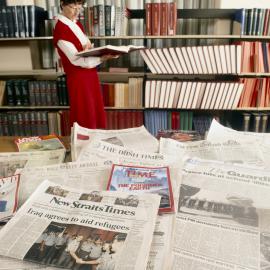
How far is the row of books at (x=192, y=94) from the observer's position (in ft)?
6.95

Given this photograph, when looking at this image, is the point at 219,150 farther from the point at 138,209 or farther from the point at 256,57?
the point at 256,57

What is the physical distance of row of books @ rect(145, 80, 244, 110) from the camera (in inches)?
83.4

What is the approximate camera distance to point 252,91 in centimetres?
218

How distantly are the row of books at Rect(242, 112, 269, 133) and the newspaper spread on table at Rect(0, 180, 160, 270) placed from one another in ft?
6.03

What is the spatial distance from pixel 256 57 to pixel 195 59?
1.51ft

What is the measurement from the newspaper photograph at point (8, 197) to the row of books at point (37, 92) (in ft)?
5.54

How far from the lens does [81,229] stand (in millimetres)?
538

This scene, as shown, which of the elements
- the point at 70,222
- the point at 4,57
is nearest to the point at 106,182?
the point at 70,222

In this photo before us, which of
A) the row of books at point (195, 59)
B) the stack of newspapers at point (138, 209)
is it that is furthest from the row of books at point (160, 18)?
the stack of newspapers at point (138, 209)

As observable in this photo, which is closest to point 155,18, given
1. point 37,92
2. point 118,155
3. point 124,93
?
point 124,93

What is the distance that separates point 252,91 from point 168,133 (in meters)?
1.42

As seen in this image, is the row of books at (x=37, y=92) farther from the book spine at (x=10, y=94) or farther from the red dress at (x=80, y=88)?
the red dress at (x=80, y=88)

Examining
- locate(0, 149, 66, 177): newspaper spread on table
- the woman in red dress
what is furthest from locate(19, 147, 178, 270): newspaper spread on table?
the woman in red dress

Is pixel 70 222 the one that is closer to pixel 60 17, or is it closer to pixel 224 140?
pixel 224 140
